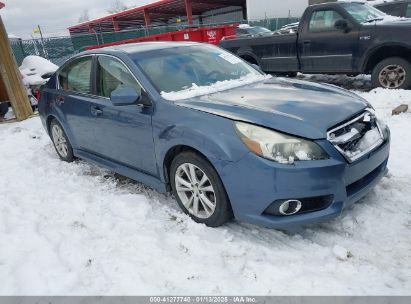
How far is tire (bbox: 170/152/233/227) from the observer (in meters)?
3.14

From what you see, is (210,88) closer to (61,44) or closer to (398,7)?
(398,7)

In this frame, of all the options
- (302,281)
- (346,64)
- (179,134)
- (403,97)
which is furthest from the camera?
(346,64)

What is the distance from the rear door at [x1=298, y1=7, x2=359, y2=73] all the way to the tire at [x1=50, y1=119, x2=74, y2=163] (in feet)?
18.5

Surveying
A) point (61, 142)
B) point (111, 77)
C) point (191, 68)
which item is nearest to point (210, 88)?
point (191, 68)

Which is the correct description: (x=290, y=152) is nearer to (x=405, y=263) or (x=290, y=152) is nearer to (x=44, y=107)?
(x=405, y=263)

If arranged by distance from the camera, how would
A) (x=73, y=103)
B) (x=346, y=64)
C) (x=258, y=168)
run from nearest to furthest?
1. (x=258, y=168)
2. (x=73, y=103)
3. (x=346, y=64)

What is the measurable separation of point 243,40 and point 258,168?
292 inches

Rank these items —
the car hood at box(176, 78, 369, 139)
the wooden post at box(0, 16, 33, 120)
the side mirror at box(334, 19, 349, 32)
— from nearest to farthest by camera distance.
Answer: the car hood at box(176, 78, 369, 139)
the side mirror at box(334, 19, 349, 32)
the wooden post at box(0, 16, 33, 120)

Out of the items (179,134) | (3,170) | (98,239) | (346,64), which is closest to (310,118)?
(179,134)

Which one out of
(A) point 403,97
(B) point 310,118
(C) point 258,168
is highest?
(B) point 310,118

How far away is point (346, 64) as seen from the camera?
784 cm

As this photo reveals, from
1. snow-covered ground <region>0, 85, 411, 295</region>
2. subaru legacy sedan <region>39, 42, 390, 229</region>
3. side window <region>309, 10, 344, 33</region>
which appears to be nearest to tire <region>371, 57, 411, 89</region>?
side window <region>309, 10, 344, 33</region>

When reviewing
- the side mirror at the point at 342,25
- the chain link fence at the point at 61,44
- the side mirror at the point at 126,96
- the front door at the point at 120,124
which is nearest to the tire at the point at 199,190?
the front door at the point at 120,124

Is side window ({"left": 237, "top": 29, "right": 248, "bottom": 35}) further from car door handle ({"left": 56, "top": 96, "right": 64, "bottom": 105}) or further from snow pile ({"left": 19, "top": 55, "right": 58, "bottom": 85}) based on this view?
car door handle ({"left": 56, "top": 96, "right": 64, "bottom": 105})
